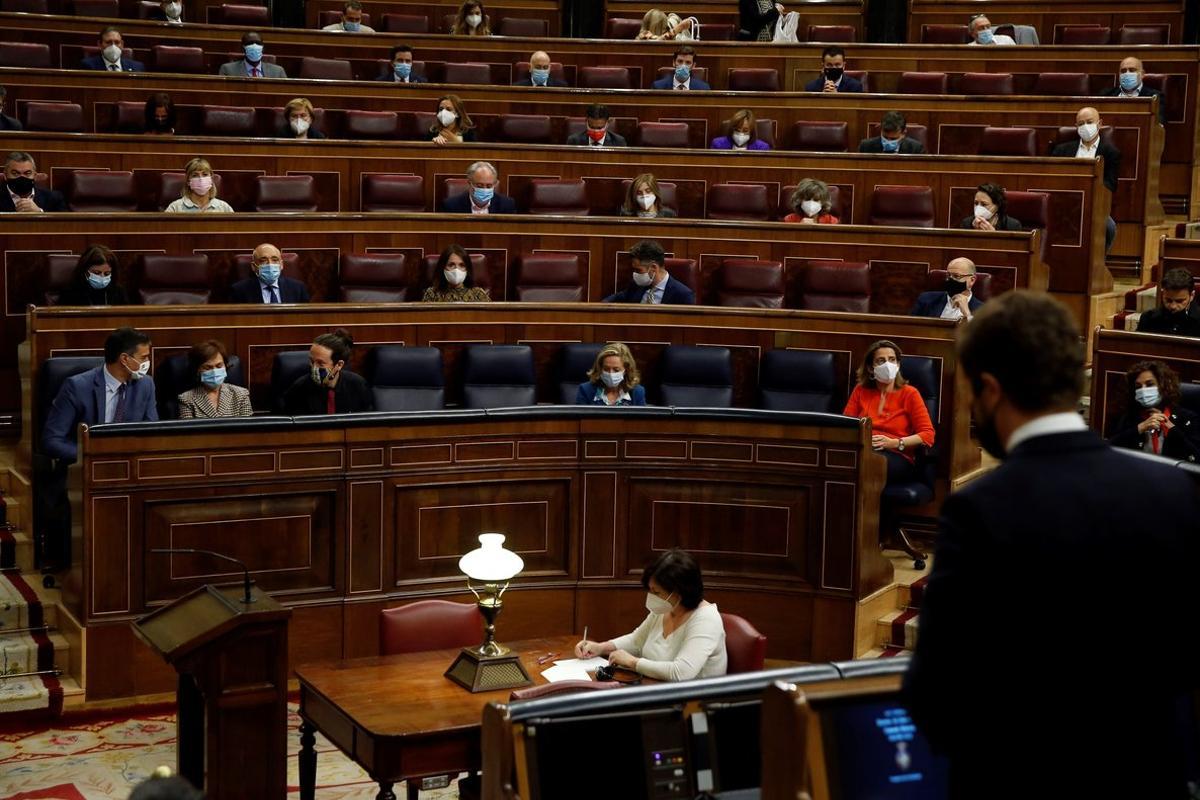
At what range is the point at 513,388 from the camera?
6961mm

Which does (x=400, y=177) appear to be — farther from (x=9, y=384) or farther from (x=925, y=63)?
(x=925, y=63)

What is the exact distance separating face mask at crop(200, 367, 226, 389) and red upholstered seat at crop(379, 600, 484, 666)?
1.75 m

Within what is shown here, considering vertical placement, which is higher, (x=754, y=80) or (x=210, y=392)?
(x=754, y=80)

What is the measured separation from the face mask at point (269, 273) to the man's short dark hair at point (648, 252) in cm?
165

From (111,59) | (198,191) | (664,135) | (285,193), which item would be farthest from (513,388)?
(111,59)

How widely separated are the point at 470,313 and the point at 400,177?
175cm

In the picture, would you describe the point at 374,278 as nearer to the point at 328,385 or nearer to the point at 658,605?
the point at 328,385

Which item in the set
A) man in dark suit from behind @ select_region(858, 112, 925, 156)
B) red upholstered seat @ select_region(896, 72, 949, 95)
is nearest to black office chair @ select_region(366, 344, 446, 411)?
man in dark suit from behind @ select_region(858, 112, 925, 156)

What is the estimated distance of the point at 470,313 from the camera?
7.07 meters

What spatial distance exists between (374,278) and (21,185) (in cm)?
178

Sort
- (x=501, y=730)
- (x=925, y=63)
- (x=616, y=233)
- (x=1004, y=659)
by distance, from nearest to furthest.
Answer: (x=1004, y=659)
(x=501, y=730)
(x=616, y=233)
(x=925, y=63)

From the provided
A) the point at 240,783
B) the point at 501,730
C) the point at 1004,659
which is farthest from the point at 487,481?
the point at 1004,659

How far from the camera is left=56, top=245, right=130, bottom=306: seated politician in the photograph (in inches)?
271

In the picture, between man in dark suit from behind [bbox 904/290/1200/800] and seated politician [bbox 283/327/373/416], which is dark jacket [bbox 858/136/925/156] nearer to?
seated politician [bbox 283/327/373/416]
